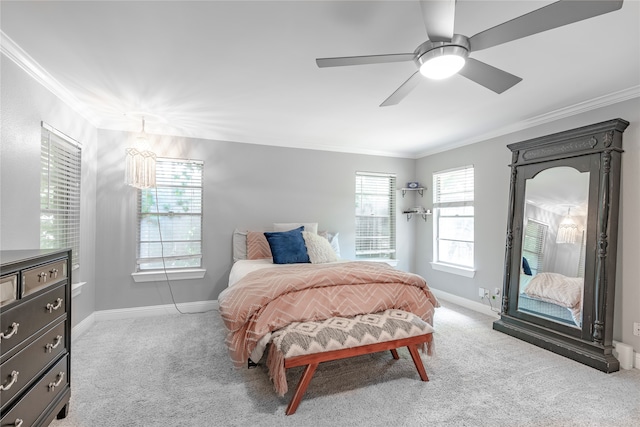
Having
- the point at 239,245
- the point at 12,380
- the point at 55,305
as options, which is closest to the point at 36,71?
the point at 55,305

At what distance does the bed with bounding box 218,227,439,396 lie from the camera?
220 centimetres

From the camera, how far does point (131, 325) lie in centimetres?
346

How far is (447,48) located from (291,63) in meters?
1.13

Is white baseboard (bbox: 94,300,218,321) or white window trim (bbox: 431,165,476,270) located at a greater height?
white window trim (bbox: 431,165,476,270)

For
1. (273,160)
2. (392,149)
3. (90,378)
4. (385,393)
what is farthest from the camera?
(392,149)

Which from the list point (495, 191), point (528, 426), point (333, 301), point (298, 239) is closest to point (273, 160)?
point (298, 239)

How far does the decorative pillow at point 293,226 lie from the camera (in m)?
4.18

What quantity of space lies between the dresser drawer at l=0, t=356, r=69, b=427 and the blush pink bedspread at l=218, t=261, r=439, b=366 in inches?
38.5

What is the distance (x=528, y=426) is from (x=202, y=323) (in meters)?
3.14

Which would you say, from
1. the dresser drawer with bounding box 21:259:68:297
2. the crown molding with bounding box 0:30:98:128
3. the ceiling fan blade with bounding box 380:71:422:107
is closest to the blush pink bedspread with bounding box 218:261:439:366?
the dresser drawer with bounding box 21:259:68:297

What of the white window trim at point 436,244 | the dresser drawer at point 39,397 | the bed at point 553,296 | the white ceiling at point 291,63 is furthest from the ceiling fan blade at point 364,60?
the white window trim at point 436,244

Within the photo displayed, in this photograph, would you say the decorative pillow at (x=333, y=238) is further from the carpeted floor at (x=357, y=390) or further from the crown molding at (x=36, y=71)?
the crown molding at (x=36, y=71)

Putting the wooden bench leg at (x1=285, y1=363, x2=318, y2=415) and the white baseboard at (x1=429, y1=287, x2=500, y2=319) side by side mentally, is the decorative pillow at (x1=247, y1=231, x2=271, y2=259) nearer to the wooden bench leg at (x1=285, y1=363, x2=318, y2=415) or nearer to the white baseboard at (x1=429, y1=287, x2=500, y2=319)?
the wooden bench leg at (x1=285, y1=363, x2=318, y2=415)

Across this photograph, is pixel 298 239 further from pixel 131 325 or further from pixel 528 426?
pixel 528 426
